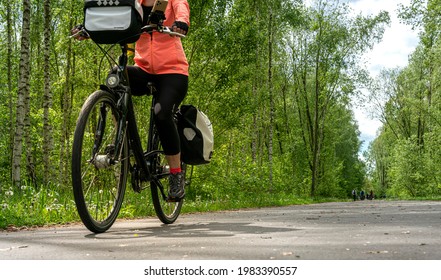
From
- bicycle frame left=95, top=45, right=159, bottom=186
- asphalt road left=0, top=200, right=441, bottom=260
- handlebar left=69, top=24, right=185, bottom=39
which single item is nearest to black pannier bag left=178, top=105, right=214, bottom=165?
bicycle frame left=95, top=45, right=159, bottom=186

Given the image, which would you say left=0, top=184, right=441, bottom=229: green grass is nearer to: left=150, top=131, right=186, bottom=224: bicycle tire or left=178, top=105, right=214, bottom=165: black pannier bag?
left=150, top=131, right=186, bottom=224: bicycle tire

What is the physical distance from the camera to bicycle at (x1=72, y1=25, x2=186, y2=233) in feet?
12.7

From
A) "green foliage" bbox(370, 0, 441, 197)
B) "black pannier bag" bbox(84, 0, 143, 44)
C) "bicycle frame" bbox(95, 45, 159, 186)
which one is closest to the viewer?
"black pannier bag" bbox(84, 0, 143, 44)

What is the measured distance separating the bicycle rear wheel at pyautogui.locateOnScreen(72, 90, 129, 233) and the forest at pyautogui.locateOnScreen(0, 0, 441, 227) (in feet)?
1.73

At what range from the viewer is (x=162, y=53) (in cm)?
484

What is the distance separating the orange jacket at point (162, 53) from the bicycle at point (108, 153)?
0.25 m

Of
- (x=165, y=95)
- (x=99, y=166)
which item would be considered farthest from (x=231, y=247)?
(x=165, y=95)

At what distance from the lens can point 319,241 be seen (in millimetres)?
3320

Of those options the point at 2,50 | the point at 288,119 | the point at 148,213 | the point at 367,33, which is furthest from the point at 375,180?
the point at 148,213

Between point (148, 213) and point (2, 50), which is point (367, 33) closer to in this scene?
point (2, 50)

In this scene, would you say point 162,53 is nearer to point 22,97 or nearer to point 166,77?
point 166,77

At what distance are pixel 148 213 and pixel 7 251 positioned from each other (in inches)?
181

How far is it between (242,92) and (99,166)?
1341 cm

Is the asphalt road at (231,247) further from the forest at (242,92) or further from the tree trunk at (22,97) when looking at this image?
the tree trunk at (22,97)
